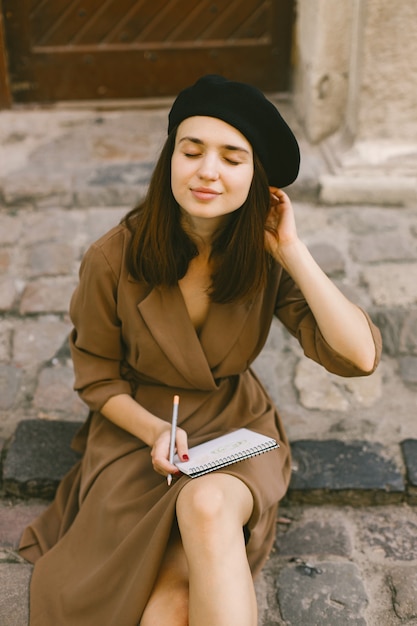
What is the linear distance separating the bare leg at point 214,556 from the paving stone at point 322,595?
0.37 metres

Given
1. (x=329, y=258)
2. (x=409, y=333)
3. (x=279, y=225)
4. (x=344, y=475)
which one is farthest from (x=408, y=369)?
(x=279, y=225)

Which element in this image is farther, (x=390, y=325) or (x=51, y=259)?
(x=51, y=259)

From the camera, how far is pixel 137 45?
4.99 meters

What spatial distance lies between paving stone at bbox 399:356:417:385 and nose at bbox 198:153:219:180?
1.50 meters

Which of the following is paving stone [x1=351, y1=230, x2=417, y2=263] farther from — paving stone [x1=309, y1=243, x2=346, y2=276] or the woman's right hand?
the woman's right hand

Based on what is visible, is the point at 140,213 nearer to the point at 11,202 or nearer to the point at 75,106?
the point at 11,202

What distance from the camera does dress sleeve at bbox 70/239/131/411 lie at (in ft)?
7.97

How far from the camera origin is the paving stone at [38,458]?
2.81 meters

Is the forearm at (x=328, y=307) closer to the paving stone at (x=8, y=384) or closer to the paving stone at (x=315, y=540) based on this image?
the paving stone at (x=315, y=540)

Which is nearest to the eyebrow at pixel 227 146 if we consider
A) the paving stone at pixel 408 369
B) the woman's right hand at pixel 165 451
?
the woman's right hand at pixel 165 451

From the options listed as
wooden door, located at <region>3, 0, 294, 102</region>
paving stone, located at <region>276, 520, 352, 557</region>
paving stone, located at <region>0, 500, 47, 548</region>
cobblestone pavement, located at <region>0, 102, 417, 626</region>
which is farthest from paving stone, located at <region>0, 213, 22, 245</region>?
paving stone, located at <region>276, 520, 352, 557</region>

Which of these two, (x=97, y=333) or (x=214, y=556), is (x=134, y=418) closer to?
(x=97, y=333)

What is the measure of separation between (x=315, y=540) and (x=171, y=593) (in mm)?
684

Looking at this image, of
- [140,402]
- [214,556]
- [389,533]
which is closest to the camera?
[214,556]
